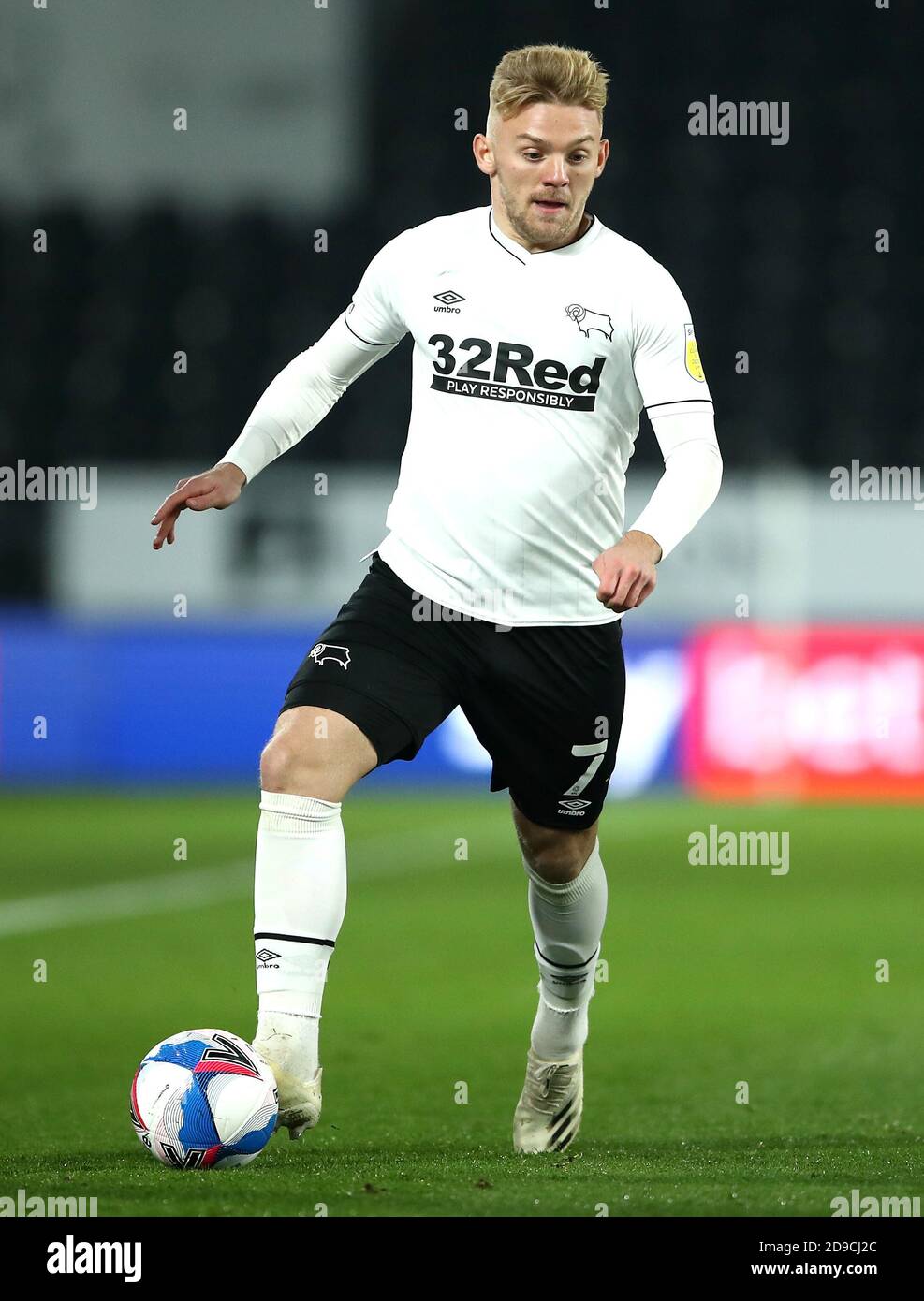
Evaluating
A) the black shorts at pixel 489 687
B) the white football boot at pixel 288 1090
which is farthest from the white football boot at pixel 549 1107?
the white football boot at pixel 288 1090

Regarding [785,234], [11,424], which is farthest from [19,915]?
[785,234]

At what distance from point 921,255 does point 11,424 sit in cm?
845

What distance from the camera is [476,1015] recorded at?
6633 millimetres

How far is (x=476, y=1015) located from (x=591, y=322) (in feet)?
10.2

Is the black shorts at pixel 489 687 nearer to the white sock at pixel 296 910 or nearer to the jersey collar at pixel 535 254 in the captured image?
the white sock at pixel 296 910

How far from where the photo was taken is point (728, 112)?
19953mm

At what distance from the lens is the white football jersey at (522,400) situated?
413cm

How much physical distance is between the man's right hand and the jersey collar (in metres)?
0.73

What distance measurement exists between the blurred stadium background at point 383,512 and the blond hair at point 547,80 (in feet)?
10.4

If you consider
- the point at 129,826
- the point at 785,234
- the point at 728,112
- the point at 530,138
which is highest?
the point at 728,112

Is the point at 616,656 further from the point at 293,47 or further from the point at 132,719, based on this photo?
the point at 293,47
